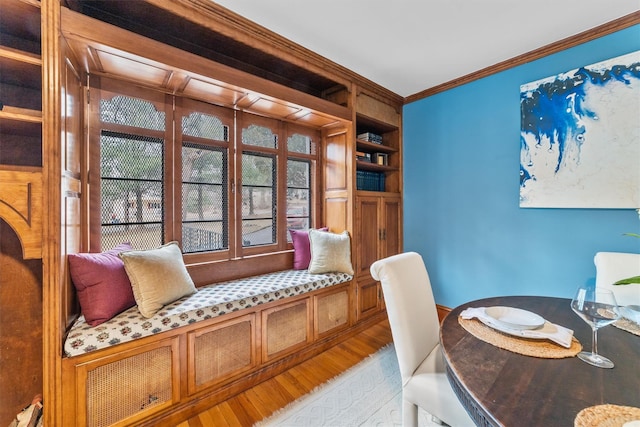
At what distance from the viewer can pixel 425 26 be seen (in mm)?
2014

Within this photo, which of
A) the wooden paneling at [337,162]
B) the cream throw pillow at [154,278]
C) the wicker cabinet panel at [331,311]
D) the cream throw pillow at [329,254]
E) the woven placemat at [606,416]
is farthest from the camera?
the wooden paneling at [337,162]

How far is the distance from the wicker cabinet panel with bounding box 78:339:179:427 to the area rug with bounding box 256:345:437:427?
613 mm

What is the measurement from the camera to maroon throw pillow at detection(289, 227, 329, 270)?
266 cm

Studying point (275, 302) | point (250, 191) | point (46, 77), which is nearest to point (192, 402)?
point (275, 302)

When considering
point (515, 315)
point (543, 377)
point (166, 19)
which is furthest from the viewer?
point (166, 19)

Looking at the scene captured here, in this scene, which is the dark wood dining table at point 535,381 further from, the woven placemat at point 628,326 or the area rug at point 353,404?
the area rug at point 353,404

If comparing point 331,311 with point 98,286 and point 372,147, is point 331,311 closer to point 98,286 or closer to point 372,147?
point 98,286

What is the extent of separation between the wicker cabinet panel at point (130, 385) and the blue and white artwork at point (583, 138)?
3.14 meters

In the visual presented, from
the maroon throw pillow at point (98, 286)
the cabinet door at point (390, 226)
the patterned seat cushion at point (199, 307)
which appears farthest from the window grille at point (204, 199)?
the cabinet door at point (390, 226)

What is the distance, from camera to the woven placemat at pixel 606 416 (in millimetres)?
627

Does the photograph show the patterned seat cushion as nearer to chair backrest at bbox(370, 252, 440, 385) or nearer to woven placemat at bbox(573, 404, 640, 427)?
chair backrest at bbox(370, 252, 440, 385)

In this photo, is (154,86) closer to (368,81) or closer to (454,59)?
(368,81)

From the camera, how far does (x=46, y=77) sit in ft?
4.14

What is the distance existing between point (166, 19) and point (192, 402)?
8.52 feet
